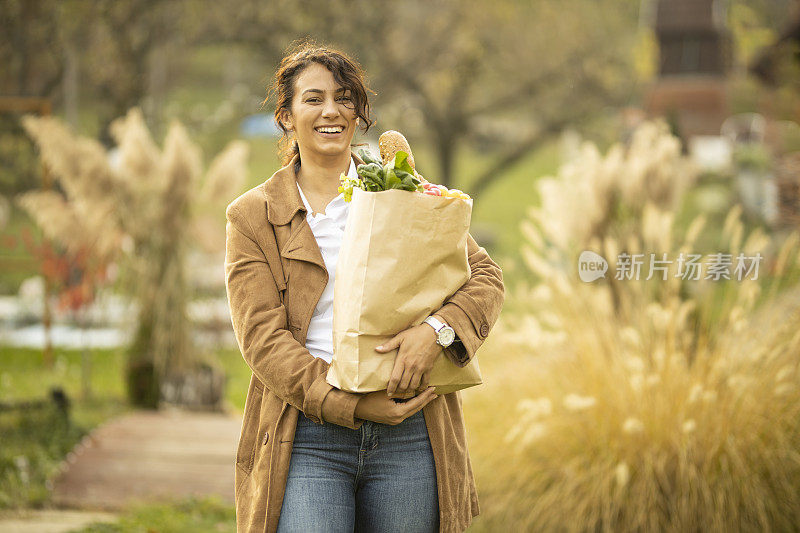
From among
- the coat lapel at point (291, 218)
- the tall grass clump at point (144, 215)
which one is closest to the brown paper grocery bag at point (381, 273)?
the coat lapel at point (291, 218)

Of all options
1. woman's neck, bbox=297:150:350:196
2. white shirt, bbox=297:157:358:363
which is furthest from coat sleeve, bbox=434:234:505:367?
woman's neck, bbox=297:150:350:196

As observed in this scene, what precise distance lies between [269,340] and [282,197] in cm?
34

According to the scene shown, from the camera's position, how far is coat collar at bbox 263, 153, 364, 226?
1.82 metres

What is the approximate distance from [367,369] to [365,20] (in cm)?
1024

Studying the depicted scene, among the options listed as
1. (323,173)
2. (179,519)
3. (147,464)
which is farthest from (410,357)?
(147,464)

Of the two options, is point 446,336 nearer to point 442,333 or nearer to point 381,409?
point 442,333

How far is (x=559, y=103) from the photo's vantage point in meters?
12.5

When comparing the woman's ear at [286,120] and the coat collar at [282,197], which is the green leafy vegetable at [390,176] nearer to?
the coat collar at [282,197]

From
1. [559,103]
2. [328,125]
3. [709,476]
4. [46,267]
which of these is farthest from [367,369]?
[559,103]

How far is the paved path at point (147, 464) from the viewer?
3.84 metres

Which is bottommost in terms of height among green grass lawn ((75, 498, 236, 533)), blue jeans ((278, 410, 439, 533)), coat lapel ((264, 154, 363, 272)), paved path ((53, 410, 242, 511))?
green grass lawn ((75, 498, 236, 533))

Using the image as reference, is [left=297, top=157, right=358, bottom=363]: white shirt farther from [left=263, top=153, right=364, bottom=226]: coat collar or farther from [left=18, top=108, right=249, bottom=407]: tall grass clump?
[left=18, top=108, right=249, bottom=407]: tall grass clump

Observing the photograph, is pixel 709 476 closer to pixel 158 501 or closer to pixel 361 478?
pixel 361 478

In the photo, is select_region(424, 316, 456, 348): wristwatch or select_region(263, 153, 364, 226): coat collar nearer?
select_region(424, 316, 456, 348): wristwatch
